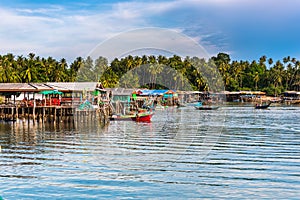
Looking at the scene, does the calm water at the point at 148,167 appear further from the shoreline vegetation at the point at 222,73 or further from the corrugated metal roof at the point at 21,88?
the shoreline vegetation at the point at 222,73

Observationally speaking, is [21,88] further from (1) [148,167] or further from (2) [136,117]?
(1) [148,167]

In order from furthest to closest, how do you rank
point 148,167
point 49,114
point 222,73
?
point 222,73
point 49,114
point 148,167

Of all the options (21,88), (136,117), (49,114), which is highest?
(21,88)

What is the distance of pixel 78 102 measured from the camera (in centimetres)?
4609

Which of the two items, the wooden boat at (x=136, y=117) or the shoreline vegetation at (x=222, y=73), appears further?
the shoreline vegetation at (x=222, y=73)

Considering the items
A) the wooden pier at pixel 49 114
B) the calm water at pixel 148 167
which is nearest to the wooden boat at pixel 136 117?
the wooden pier at pixel 49 114

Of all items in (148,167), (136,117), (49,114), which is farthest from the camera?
(49,114)

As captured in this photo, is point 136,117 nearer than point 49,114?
Yes

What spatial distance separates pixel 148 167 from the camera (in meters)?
17.6

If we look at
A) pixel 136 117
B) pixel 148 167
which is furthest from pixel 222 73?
pixel 148 167

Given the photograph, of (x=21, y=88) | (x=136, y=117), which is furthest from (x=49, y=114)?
(x=136, y=117)

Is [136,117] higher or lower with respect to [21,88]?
lower

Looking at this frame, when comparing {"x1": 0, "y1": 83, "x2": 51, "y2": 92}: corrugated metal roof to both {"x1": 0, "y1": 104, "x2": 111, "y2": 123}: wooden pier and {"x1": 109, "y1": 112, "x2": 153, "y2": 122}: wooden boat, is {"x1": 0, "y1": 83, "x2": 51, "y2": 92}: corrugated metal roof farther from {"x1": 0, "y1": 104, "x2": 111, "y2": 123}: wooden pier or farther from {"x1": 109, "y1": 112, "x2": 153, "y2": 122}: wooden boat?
{"x1": 109, "y1": 112, "x2": 153, "y2": 122}: wooden boat

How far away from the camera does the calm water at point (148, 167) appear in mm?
13984
